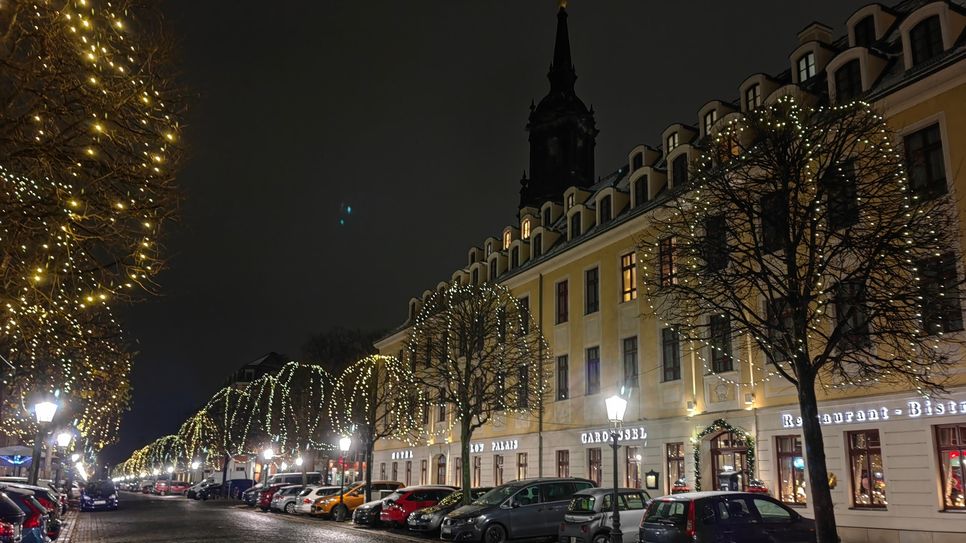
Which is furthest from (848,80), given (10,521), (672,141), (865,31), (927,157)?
(10,521)

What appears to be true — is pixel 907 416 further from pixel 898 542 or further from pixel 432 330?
pixel 432 330

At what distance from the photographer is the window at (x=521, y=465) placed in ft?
120

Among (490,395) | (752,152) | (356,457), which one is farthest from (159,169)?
(356,457)

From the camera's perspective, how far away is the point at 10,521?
14.3 m

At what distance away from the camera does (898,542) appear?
1917cm

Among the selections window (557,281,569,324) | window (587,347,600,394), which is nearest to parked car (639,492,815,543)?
window (587,347,600,394)

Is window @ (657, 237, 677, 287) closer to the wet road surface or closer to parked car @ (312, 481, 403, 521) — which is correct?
the wet road surface

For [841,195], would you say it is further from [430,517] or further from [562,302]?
[562,302]

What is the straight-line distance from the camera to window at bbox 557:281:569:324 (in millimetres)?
35719

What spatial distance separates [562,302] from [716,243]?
19011 millimetres

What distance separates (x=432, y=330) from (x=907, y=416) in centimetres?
1918

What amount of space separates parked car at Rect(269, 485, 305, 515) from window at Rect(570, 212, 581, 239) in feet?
61.6

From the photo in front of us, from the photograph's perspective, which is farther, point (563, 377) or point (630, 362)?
point (563, 377)

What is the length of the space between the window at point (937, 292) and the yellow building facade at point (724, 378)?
8.44 feet
